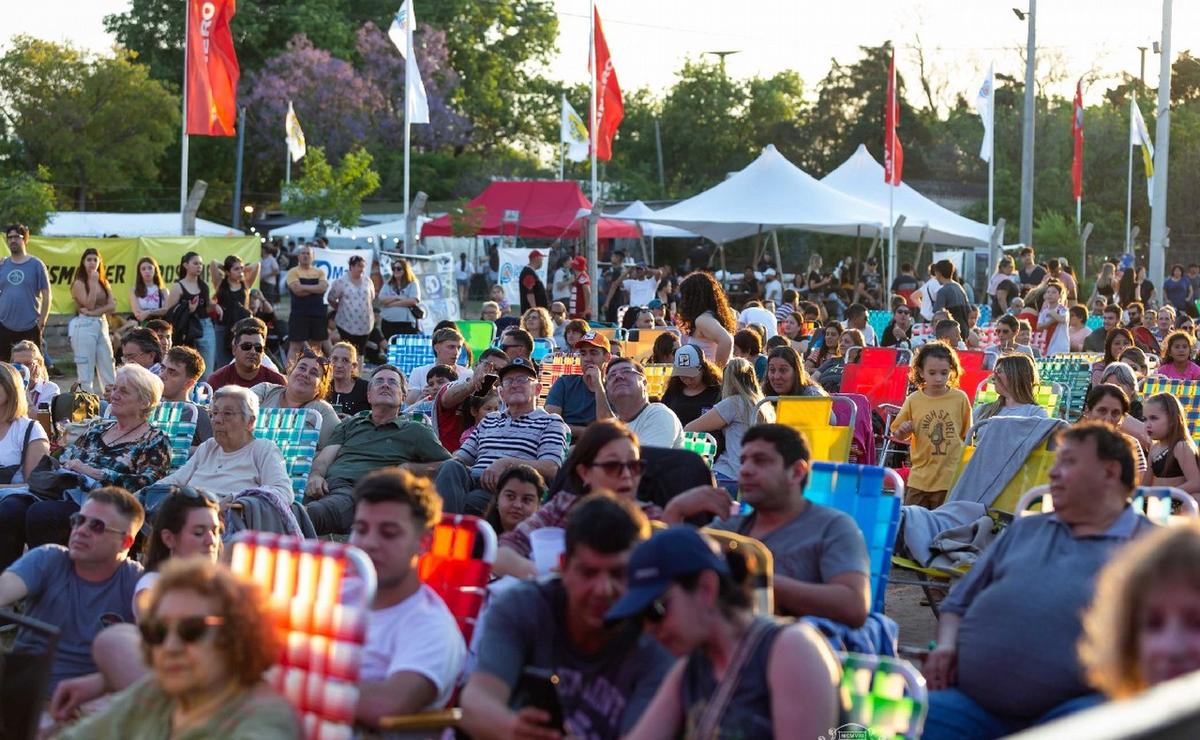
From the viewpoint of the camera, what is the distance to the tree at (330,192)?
41875 millimetres

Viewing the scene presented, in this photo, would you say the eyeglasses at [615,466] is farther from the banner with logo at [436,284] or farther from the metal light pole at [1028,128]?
the metal light pole at [1028,128]

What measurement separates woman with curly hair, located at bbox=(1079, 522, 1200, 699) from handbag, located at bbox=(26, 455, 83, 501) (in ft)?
19.0

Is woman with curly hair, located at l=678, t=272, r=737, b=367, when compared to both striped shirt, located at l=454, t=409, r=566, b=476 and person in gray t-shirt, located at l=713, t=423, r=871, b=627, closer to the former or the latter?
striped shirt, located at l=454, t=409, r=566, b=476

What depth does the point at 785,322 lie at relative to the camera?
16.7 m

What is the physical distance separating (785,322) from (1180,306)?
503 inches

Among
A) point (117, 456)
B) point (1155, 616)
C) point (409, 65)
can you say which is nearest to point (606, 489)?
point (1155, 616)

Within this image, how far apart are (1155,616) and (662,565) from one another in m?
0.97

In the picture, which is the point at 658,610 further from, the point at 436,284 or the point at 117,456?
the point at 436,284

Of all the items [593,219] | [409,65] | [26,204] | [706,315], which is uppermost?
[409,65]

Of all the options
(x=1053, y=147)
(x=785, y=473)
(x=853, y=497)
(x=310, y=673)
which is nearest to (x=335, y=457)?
(x=853, y=497)

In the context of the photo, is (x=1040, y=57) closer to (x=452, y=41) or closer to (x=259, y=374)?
(x=452, y=41)

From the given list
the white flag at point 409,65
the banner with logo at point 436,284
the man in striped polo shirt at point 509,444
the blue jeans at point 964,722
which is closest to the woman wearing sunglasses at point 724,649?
the blue jeans at point 964,722

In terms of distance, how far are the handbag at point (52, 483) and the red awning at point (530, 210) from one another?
2602cm

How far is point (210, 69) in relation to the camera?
68.4 feet
